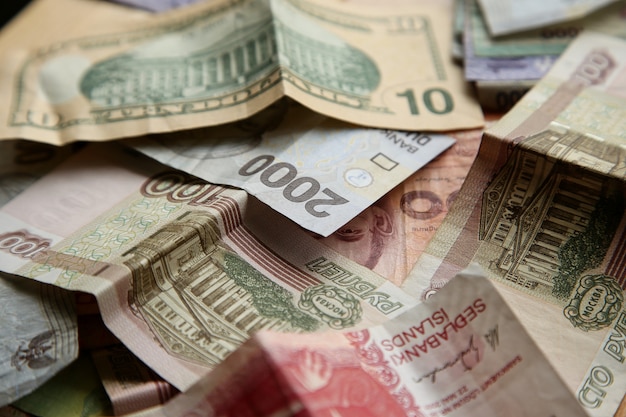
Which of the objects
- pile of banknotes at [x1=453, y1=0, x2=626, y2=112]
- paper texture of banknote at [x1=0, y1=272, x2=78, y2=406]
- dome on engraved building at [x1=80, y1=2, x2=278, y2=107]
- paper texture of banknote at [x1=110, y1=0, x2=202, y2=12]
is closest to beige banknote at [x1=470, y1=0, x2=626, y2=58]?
pile of banknotes at [x1=453, y1=0, x2=626, y2=112]

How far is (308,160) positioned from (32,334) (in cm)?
29

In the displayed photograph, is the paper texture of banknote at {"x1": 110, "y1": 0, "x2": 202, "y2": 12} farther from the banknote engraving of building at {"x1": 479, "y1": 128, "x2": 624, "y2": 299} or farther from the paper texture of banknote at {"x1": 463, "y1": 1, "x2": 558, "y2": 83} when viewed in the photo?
the banknote engraving of building at {"x1": 479, "y1": 128, "x2": 624, "y2": 299}

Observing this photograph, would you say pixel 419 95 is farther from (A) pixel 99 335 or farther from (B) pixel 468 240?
(A) pixel 99 335

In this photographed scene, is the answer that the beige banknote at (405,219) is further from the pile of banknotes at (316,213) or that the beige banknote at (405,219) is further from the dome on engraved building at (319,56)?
the dome on engraved building at (319,56)

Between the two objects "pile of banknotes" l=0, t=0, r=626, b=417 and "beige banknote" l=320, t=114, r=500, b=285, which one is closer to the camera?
"pile of banknotes" l=0, t=0, r=626, b=417

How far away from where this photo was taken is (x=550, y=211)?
60cm

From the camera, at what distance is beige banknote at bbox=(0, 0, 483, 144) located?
70 centimetres

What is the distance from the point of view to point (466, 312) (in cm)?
49

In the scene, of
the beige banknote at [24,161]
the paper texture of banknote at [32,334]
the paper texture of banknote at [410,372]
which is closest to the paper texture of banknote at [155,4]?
the beige banknote at [24,161]

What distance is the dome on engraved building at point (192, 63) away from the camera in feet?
2.38

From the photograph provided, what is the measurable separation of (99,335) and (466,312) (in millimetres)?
294

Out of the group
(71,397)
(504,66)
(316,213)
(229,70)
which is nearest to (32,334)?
(71,397)

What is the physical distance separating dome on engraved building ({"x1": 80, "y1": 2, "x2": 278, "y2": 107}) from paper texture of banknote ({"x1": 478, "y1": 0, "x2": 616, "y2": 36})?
0.28 metres

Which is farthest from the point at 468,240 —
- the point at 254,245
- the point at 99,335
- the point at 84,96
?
the point at 84,96
